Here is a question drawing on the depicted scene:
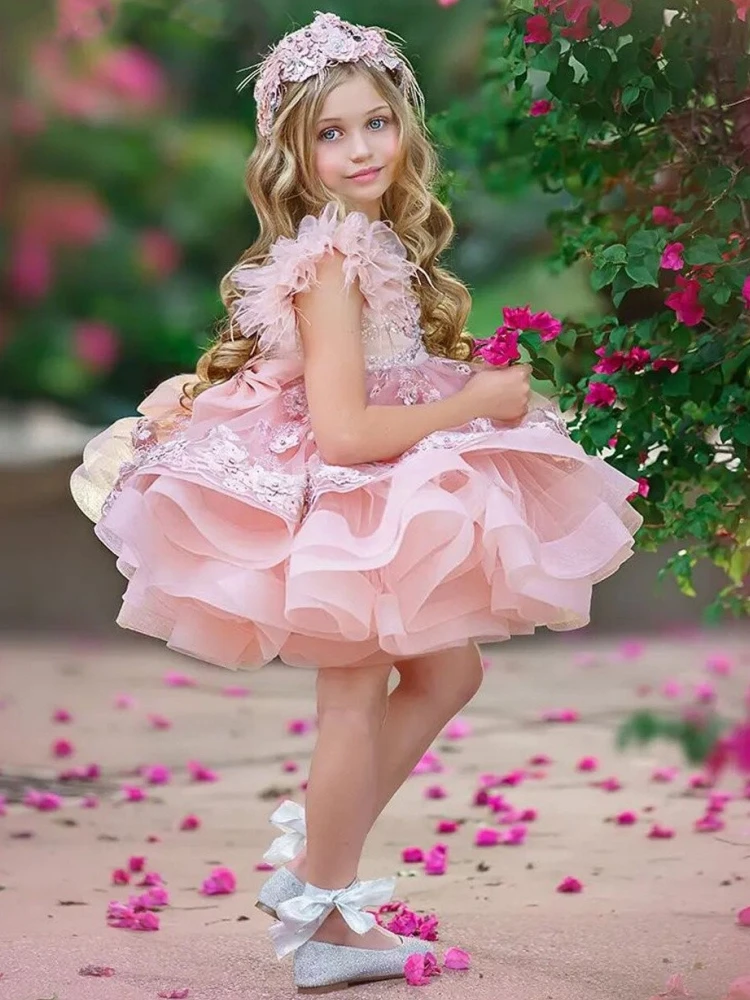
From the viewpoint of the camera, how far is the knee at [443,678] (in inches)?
87.3

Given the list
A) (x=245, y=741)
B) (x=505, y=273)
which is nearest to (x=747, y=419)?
(x=245, y=741)

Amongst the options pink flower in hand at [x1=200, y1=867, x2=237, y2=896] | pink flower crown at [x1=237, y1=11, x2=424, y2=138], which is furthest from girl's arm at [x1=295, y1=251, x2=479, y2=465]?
pink flower in hand at [x1=200, y1=867, x2=237, y2=896]

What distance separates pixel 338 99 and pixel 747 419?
0.69 metres

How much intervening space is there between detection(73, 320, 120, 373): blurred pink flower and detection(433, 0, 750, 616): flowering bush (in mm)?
4575

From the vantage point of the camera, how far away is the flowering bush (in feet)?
6.98

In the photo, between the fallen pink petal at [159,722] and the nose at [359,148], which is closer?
the nose at [359,148]

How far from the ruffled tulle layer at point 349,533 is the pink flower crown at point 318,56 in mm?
364

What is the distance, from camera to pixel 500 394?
6.89 feet

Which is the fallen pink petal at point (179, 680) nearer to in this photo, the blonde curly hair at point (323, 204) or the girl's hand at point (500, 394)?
the blonde curly hair at point (323, 204)

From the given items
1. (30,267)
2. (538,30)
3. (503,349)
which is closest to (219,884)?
(503,349)

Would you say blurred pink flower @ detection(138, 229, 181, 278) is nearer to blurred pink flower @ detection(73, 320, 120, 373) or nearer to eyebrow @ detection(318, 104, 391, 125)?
blurred pink flower @ detection(73, 320, 120, 373)

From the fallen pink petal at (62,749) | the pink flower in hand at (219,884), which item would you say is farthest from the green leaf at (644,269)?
the fallen pink petal at (62,749)

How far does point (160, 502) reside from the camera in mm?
2025

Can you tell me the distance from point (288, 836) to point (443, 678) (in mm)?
313
